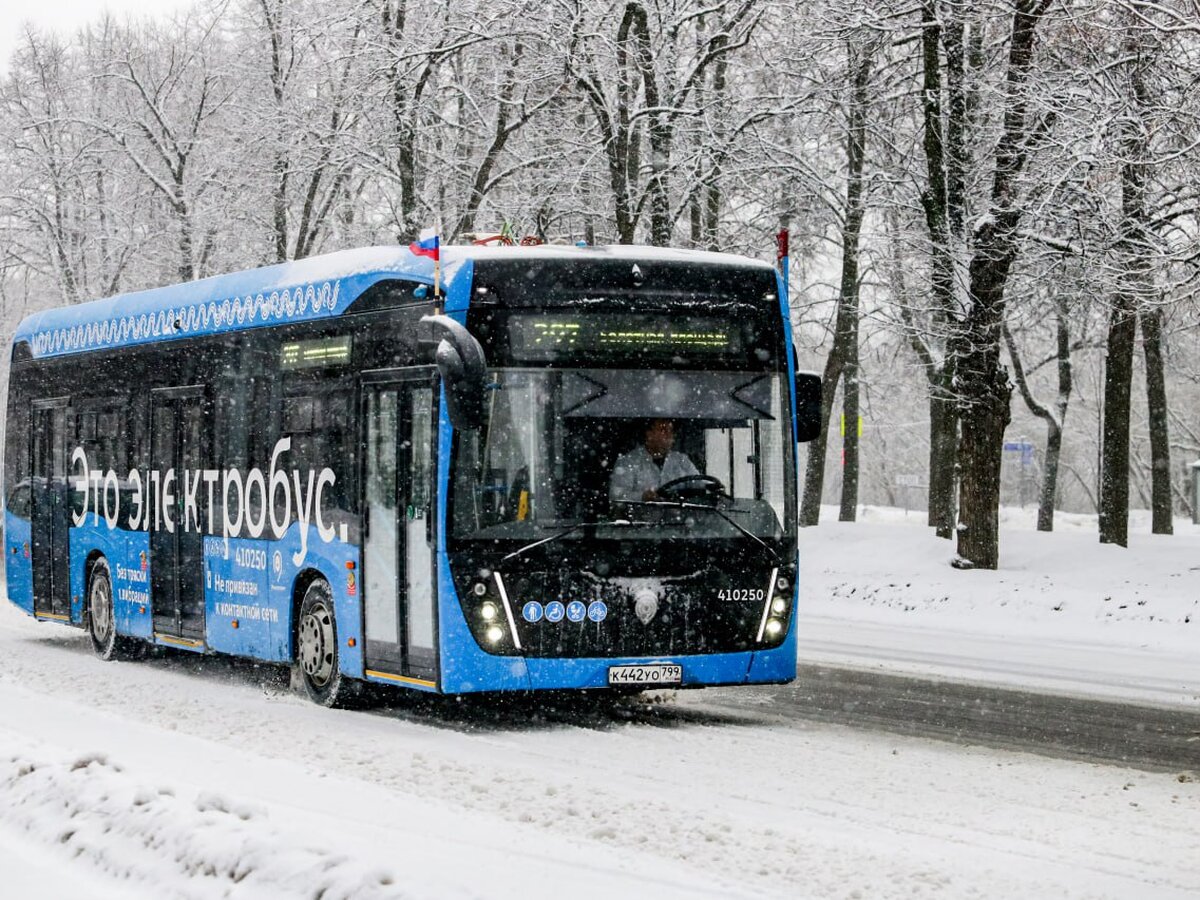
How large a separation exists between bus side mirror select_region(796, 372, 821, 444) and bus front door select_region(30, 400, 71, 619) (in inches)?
350

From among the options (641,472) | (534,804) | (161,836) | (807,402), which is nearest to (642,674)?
(641,472)

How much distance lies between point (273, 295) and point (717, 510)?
4555mm

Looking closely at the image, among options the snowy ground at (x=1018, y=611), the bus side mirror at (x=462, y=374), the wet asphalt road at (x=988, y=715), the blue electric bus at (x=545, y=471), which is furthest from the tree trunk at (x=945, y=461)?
the bus side mirror at (x=462, y=374)

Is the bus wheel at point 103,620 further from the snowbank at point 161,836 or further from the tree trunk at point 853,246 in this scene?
the tree trunk at point 853,246

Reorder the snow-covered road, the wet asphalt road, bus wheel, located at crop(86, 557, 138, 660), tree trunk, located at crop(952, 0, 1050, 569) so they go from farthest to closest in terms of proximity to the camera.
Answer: tree trunk, located at crop(952, 0, 1050, 569)
bus wheel, located at crop(86, 557, 138, 660)
the wet asphalt road
the snow-covered road

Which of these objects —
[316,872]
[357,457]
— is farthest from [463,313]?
[316,872]

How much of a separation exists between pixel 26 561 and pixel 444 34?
1254cm

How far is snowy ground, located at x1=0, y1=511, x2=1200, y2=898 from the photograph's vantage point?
6918mm

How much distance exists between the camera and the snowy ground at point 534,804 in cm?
692

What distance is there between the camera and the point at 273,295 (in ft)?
47.2

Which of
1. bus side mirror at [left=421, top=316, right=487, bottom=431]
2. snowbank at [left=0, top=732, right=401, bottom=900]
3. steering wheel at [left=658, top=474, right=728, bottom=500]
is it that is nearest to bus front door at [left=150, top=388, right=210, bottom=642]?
bus side mirror at [left=421, top=316, right=487, bottom=431]

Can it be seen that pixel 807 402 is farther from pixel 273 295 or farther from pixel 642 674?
pixel 273 295

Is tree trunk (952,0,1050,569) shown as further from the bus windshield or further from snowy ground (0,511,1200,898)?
the bus windshield

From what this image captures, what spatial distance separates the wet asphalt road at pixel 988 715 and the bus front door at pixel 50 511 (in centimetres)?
764
